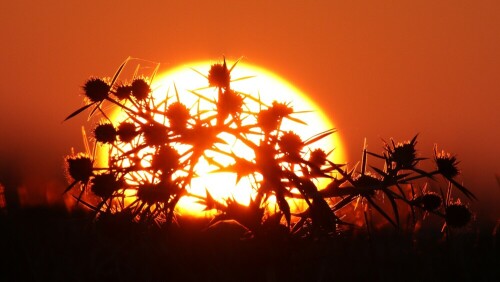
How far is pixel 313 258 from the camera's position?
5105 millimetres

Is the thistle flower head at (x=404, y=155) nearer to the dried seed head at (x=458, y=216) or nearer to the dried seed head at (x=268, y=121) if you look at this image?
the dried seed head at (x=458, y=216)

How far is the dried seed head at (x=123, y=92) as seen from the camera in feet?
16.4

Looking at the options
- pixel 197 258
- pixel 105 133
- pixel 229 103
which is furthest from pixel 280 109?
pixel 197 258

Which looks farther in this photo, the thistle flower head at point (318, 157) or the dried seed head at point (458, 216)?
the dried seed head at point (458, 216)

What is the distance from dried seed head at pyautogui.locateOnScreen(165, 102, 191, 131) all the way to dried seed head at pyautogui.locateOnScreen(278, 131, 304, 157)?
2.33ft

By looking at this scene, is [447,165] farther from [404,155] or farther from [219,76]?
[219,76]

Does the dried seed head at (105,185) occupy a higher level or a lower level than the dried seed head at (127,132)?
lower

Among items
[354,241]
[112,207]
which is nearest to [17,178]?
[112,207]

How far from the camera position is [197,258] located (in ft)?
23.2

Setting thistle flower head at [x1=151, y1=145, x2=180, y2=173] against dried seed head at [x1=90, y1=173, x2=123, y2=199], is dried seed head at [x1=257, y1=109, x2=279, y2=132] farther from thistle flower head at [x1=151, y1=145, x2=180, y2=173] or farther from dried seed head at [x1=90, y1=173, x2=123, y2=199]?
dried seed head at [x1=90, y1=173, x2=123, y2=199]

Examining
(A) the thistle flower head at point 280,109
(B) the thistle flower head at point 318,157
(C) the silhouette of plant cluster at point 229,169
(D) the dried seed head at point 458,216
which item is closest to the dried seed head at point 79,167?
(C) the silhouette of plant cluster at point 229,169

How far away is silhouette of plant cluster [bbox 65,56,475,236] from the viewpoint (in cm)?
444

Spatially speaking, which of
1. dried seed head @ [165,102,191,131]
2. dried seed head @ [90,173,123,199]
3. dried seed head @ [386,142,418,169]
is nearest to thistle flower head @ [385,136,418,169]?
dried seed head @ [386,142,418,169]

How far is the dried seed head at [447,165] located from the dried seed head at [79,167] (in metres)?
2.85
